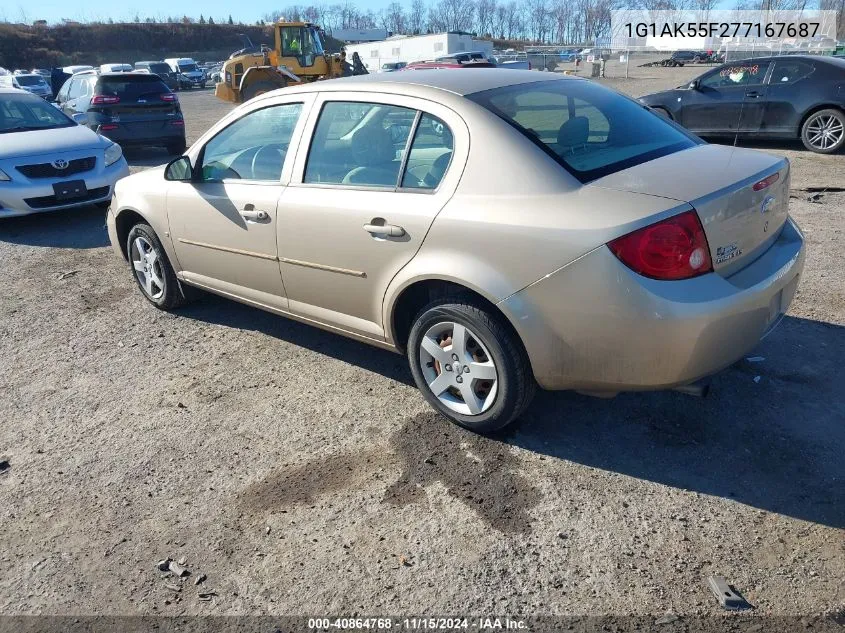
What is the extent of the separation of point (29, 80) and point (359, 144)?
39809 mm

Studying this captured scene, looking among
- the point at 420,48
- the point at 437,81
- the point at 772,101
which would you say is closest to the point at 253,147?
the point at 437,81

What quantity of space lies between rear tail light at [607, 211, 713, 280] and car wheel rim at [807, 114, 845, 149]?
30.1 ft

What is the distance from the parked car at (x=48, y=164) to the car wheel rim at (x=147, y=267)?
127 inches

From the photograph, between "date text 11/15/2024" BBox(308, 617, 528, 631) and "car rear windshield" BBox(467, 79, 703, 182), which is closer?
"date text 11/15/2024" BBox(308, 617, 528, 631)

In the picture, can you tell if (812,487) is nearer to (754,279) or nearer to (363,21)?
(754,279)

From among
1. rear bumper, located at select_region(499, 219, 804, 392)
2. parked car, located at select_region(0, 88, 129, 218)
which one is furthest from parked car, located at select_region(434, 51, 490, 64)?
rear bumper, located at select_region(499, 219, 804, 392)

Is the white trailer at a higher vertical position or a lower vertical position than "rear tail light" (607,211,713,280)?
higher

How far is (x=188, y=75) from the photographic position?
167ft

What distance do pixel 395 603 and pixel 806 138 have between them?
10607 mm

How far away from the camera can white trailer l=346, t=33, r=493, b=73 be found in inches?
1913

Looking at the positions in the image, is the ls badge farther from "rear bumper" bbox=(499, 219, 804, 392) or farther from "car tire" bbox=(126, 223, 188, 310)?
"car tire" bbox=(126, 223, 188, 310)

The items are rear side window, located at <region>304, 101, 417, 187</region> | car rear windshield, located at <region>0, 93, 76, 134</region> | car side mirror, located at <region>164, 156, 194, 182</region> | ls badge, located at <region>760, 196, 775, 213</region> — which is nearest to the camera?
ls badge, located at <region>760, 196, 775, 213</region>

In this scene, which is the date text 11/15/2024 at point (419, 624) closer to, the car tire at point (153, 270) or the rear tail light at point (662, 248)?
the rear tail light at point (662, 248)

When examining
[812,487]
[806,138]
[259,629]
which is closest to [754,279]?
[812,487]
